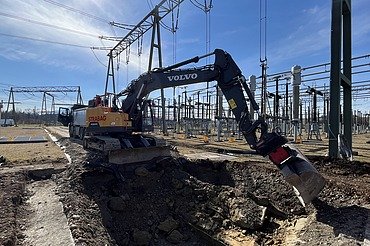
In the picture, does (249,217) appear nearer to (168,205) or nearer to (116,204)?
(168,205)

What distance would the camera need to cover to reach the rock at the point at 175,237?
646 cm

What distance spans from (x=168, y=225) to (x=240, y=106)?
11.2ft

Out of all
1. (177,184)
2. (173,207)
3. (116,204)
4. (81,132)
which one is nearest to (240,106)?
(177,184)

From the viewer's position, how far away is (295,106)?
19000mm

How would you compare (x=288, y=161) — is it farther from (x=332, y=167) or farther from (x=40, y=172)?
(x=40, y=172)

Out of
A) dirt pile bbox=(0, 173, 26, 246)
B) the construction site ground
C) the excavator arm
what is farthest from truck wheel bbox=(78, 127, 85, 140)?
dirt pile bbox=(0, 173, 26, 246)

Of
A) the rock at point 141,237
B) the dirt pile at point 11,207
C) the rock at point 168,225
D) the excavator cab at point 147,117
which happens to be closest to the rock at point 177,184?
the rock at point 168,225

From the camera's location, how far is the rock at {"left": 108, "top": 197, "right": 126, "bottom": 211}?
23.3ft

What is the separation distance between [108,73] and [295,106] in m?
24.0

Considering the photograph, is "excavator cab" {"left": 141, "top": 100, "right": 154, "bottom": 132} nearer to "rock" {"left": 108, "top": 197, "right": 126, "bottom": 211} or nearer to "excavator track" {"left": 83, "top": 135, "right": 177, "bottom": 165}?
"excavator track" {"left": 83, "top": 135, "right": 177, "bottom": 165}

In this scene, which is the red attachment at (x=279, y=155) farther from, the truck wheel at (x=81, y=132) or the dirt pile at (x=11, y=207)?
the truck wheel at (x=81, y=132)

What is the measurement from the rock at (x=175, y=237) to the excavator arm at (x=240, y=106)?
2560 millimetres

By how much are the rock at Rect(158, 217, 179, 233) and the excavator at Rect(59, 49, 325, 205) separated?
256 cm

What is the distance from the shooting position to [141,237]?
249 inches
